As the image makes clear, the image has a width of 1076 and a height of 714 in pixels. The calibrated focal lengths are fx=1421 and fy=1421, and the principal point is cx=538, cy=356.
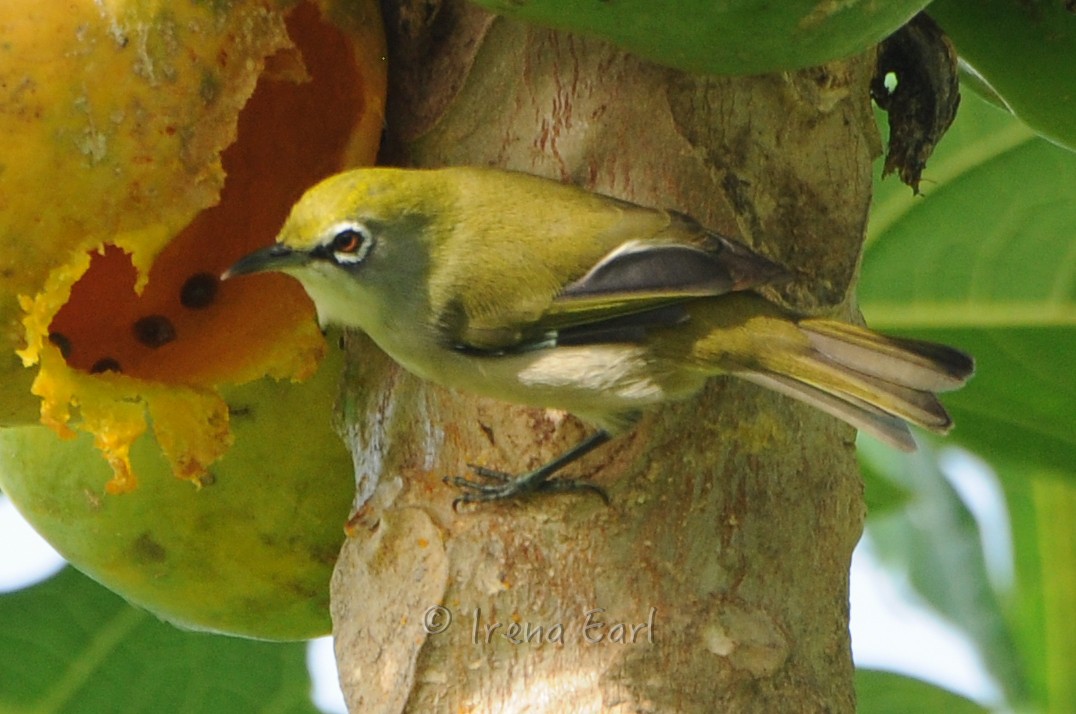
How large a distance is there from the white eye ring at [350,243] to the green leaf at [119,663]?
1.04 m

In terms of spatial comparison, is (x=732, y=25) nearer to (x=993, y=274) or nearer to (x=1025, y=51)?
(x=1025, y=51)

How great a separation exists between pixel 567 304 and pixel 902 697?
1287mm

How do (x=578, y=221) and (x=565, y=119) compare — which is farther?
(x=578, y=221)

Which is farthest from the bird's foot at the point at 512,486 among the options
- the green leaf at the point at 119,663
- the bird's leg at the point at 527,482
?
the green leaf at the point at 119,663

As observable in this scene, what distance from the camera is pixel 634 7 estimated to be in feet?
5.45

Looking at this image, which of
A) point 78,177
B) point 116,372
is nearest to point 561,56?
point 78,177

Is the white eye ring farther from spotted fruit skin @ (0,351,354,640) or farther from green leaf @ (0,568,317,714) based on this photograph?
green leaf @ (0,568,317,714)

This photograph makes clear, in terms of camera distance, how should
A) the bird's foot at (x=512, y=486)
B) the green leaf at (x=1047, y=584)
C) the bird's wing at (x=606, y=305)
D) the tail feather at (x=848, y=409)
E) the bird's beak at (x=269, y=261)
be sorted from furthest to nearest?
1. the green leaf at (x=1047, y=584)
2. the bird's wing at (x=606, y=305)
3. the bird's beak at (x=269, y=261)
4. the tail feather at (x=848, y=409)
5. the bird's foot at (x=512, y=486)

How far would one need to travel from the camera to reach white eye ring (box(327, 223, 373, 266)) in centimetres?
234

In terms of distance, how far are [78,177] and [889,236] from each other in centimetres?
196

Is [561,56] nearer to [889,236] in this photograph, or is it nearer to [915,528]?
[889,236]

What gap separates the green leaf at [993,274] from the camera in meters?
3.04

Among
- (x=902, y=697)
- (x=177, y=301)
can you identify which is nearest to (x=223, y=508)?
(x=177, y=301)

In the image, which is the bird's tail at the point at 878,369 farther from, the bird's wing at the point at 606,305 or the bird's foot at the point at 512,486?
the bird's foot at the point at 512,486
